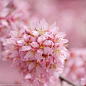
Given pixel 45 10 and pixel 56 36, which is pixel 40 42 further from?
pixel 45 10

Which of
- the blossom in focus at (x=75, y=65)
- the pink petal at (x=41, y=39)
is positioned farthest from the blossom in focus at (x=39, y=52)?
the blossom in focus at (x=75, y=65)

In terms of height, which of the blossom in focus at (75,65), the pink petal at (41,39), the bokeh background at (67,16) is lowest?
the blossom in focus at (75,65)

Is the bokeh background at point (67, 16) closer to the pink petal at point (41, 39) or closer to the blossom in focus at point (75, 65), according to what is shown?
the blossom in focus at point (75, 65)

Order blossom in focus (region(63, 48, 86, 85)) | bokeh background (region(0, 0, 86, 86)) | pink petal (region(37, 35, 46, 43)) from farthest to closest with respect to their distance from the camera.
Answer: bokeh background (region(0, 0, 86, 86)) → blossom in focus (region(63, 48, 86, 85)) → pink petal (region(37, 35, 46, 43))

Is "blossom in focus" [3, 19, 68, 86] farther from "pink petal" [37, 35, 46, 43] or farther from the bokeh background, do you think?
the bokeh background

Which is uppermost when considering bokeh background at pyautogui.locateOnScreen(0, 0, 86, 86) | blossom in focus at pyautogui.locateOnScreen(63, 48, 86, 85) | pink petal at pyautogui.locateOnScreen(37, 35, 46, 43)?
bokeh background at pyautogui.locateOnScreen(0, 0, 86, 86)

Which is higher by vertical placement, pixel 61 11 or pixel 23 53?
pixel 61 11

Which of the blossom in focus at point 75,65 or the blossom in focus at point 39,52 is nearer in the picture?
the blossom in focus at point 39,52

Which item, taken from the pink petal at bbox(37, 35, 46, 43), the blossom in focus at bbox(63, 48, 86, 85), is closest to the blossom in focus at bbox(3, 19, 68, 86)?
the pink petal at bbox(37, 35, 46, 43)

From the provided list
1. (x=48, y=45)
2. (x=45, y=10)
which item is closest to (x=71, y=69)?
(x=48, y=45)
